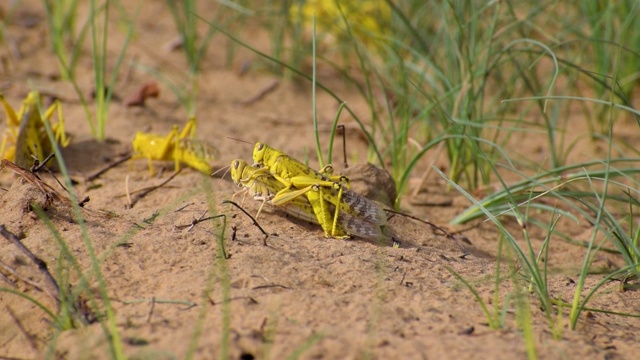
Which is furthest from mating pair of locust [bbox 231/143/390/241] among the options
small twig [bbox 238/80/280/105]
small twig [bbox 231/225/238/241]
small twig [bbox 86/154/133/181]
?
small twig [bbox 238/80/280/105]

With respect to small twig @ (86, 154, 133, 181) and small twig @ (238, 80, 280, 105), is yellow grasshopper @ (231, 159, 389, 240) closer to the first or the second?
small twig @ (86, 154, 133, 181)

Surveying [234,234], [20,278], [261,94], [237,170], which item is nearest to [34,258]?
[20,278]

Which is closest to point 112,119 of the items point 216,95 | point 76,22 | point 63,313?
point 216,95

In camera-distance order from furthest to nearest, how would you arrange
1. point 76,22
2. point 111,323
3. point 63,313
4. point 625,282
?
point 76,22 → point 625,282 → point 63,313 → point 111,323

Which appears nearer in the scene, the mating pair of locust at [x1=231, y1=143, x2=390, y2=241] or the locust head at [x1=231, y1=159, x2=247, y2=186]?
the mating pair of locust at [x1=231, y1=143, x2=390, y2=241]

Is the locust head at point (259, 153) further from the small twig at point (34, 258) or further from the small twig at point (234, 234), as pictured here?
the small twig at point (34, 258)

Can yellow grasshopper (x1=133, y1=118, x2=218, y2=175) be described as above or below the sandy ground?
below

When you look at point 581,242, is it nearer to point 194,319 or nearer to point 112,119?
point 194,319
